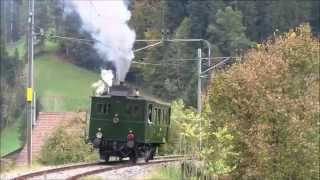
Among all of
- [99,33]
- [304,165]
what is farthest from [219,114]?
[99,33]

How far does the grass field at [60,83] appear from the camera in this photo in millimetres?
90375

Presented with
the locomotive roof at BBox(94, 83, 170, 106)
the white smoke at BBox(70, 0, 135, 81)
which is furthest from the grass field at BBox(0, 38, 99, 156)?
the locomotive roof at BBox(94, 83, 170, 106)

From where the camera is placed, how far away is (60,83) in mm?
100125

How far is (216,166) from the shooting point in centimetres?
2184

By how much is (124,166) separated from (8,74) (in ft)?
226

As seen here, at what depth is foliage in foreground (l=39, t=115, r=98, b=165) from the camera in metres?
39.1

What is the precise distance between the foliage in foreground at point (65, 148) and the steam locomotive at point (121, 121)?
977cm

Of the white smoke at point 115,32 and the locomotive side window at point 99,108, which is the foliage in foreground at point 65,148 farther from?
the locomotive side window at point 99,108

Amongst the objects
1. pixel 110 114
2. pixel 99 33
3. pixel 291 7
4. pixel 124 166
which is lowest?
pixel 124 166

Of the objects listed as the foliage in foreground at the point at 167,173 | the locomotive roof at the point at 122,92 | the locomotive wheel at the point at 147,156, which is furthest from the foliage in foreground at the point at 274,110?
the locomotive wheel at the point at 147,156

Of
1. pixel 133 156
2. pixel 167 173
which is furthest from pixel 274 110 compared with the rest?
pixel 133 156

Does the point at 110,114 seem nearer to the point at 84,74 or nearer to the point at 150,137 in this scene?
the point at 150,137

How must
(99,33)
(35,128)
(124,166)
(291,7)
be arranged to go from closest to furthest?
(124,166)
(99,33)
(35,128)
(291,7)

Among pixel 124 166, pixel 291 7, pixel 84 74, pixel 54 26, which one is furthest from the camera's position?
pixel 84 74
